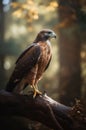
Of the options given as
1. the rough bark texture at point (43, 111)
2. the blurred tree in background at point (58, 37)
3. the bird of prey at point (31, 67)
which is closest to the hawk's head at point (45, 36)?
the bird of prey at point (31, 67)

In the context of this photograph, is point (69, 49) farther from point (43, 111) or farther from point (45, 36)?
point (43, 111)

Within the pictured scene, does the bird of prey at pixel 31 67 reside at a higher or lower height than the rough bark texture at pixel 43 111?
higher

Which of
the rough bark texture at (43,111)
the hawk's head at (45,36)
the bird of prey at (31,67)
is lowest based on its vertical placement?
the rough bark texture at (43,111)

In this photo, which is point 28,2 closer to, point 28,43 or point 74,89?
point 28,43

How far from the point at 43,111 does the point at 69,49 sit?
67 centimetres

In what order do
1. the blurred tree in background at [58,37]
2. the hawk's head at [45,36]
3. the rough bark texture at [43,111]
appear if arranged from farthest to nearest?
1. the blurred tree in background at [58,37]
2. the hawk's head at [45,36]
3. the rough bark texture at [43,111]

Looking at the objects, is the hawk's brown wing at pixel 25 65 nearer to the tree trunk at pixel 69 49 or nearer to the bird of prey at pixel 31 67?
the bird of prey at pixel 31 67

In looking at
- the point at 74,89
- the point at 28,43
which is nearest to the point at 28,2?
the point at 28,43

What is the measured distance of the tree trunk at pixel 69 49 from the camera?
89.7 inches

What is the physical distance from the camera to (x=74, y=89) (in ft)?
7.47

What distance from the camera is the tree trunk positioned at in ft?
7.47

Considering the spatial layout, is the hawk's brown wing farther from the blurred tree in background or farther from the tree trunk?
the tree trunk

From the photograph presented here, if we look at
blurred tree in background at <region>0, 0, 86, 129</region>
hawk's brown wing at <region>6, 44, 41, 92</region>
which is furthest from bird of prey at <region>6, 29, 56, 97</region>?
blurred tree in background at <region>0, 0, 86, 129</region>

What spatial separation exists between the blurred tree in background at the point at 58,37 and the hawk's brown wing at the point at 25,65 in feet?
0.89
